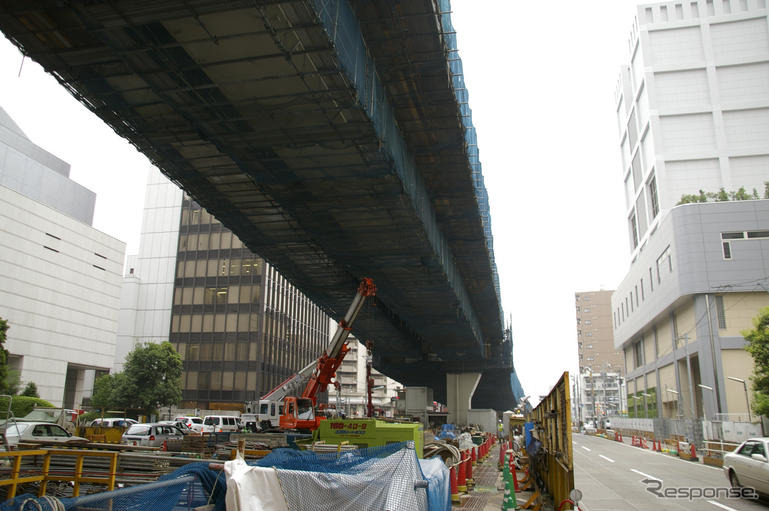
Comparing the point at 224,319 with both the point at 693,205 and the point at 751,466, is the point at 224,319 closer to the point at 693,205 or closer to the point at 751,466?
the point at 693,205

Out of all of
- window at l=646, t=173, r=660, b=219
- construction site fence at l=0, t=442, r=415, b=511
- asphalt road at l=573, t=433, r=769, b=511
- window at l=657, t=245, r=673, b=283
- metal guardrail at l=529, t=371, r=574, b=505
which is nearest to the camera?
construction site fence at l=0, t=442, r=415, b=511

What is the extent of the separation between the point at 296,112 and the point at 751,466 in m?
15.9

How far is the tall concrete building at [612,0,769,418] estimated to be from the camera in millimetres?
48438

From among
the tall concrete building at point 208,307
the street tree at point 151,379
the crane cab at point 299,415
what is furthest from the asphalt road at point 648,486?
the tall concrete building at point 208,307

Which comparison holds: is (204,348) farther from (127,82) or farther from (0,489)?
(0,489)

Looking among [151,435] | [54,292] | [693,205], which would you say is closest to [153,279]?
[54,292]

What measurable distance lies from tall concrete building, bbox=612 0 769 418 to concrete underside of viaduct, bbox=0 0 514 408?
2730cm

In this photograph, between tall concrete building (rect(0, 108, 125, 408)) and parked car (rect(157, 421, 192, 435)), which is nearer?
parked car (rect(157, 421, 192, 435))

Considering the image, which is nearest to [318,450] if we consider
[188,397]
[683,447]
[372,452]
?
[372,452]

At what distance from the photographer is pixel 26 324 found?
175ft

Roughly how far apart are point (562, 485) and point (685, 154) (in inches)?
2898

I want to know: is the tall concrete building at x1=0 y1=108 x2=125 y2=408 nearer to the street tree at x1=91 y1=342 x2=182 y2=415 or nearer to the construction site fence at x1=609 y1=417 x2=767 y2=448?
the street tree at x1=91 y1=342 x2=182 y2=415

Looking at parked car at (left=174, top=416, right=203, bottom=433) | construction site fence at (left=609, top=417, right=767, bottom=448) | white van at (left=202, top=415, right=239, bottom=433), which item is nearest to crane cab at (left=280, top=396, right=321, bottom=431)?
white van at (left=202, top=415, right=239, bottom=433)

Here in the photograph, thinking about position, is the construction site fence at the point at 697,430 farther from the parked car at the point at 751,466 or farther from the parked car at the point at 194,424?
the parked car at the point at 194,424
